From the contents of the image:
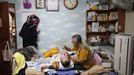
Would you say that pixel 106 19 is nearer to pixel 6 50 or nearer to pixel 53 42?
pixel 53 42

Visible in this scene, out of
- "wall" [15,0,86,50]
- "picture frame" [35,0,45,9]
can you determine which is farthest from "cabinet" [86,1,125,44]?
"picture frame" [35,0,45,9]

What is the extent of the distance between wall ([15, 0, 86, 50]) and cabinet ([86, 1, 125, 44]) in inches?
8.5

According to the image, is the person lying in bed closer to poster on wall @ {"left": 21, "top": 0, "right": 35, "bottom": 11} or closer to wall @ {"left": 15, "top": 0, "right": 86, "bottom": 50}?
wall @ {"left": 15, "top": 0, "right": 86, "bottom": 50}

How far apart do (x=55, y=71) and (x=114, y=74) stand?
3.36ft

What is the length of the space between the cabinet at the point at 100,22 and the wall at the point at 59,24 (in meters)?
0.22

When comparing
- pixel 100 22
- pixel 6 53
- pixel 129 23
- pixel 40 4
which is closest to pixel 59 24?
pixel 40 4

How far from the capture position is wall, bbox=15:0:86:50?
5188mm

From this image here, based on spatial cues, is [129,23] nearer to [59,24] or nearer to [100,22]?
[100,22]

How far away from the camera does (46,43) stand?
17.3ft

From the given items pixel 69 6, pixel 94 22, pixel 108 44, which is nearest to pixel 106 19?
pixel 94 22

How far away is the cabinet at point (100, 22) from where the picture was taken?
16.6ft

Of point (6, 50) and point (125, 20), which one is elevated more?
point (125, 20)

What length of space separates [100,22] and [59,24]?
1145mm

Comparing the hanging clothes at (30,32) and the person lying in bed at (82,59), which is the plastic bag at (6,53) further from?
the hanging clothes at (30,32)
